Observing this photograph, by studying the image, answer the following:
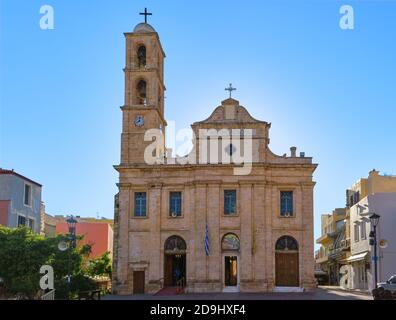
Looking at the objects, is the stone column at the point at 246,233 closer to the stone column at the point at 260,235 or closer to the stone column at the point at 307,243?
the stone column at the point at 260,235

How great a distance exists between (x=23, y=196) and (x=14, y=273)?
12.4 meters

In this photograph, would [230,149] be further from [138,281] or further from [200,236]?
[138,281]

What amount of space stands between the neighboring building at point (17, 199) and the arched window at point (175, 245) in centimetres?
1039

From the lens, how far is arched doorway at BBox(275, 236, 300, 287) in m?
40.7

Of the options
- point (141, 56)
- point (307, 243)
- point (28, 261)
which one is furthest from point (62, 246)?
point (141, 56)

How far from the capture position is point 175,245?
137 ft

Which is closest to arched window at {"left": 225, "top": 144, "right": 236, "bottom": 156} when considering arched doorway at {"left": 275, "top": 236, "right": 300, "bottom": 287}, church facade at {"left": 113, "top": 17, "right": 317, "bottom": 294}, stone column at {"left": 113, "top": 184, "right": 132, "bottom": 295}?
church facade at {"left": 113, "top": 17, "right": 317, "bottom": 294}

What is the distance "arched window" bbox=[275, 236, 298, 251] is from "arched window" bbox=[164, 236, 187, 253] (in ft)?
21.6

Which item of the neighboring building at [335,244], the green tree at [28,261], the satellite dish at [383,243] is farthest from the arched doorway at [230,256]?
the neighboring building at [335,244]

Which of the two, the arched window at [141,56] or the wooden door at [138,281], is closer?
the wooden door at [138,281]

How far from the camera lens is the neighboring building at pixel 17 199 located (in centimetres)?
4094

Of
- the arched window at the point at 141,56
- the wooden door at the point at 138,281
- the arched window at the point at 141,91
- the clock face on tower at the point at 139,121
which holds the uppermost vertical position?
the arched window at the point at 141,56

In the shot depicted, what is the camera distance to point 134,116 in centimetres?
4372

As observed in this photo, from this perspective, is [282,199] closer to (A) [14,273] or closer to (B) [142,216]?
(B) [142,216]
